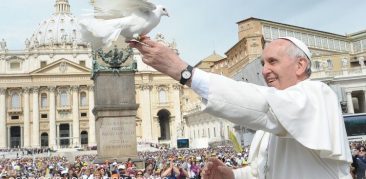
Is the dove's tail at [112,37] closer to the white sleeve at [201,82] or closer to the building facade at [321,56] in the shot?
the white sleeve at [201,82]

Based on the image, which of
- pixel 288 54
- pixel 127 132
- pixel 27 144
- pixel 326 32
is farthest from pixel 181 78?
pixel 27 144

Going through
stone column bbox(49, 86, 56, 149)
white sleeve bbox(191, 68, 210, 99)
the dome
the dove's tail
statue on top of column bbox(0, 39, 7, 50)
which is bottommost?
white sleeve bbox(191, 68, 210, 99)

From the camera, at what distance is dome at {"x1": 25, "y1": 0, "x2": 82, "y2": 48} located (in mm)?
116750

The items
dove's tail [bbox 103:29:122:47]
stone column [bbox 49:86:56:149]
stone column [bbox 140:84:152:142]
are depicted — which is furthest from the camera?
stone column [bbox 140:84:152:142]

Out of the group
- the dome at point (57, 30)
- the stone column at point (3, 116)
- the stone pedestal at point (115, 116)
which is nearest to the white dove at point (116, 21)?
the stone pedestal at point (115, 116)

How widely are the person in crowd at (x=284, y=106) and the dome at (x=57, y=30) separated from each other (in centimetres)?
11288

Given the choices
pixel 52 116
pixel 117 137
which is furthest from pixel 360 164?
pixel 52 116

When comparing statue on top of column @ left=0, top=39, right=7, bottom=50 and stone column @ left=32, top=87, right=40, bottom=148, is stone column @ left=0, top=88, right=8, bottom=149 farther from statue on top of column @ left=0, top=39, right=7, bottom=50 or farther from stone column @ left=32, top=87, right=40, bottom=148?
statue on top of column @ left=0, top=39, right=7, bottom=50

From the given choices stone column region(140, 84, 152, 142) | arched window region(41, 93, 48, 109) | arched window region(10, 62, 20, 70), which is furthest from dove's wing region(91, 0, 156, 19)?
arched window region(10, 62, 20, 70)

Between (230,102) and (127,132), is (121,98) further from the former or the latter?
(230,102)

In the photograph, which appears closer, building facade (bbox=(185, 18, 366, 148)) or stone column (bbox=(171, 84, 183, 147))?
building facade (bbox=(185, 18, 366, 148))

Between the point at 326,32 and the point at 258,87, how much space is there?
75836 millimetres

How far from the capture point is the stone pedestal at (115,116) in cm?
1473

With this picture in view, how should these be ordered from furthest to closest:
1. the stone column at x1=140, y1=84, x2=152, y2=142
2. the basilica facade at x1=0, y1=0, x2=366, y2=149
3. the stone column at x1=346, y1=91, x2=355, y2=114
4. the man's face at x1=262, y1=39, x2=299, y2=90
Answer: the stone column at x1=140, y1=84, x2=152, y2=142 → the basilica facade at x1=0, y1=0, x2=366, y2=149 → the stone column at x1=346, y1=91, x2=355, y2=114 → the man's face at x1=262, y1=39, x2=299, y2=90
